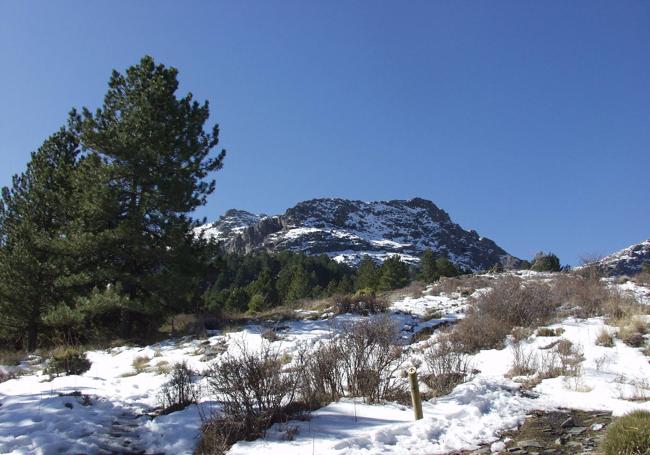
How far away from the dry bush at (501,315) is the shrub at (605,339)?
5.81 feet

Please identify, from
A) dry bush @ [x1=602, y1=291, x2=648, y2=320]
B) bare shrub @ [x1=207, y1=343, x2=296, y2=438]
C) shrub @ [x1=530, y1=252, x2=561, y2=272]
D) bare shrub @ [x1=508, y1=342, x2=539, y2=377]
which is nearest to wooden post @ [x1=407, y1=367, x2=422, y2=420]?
bare shrub @ [x1=207, y1=343, x2=296, y2=438]

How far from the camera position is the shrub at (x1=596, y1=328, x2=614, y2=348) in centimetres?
791

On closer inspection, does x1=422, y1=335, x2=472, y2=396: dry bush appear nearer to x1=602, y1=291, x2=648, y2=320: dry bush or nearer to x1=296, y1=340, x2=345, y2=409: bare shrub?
x1=296, y1=340, x2=345, y2=409: bare shrub

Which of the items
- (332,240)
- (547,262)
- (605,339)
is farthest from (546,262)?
(332,240)

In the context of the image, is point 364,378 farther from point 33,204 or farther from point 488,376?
point 33,204

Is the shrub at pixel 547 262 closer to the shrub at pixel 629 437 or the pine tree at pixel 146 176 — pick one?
the pine tree at pixel 146 176

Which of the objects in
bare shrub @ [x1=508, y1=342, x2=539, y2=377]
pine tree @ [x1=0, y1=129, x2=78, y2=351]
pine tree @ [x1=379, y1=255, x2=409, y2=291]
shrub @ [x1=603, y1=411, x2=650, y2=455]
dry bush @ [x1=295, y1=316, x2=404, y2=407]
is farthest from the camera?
pine tree @ [x1=379, y1=255, x2=409, y2=291]

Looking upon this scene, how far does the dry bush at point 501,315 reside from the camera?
9.36m

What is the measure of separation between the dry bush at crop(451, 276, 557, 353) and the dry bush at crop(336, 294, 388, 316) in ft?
11.0

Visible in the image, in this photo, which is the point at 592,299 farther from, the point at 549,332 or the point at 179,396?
the point at 179,396

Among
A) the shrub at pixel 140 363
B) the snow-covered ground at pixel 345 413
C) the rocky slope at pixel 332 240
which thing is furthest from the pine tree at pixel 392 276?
the rocky slope at pixel 332 240

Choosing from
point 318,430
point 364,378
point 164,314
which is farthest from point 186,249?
point 318,430

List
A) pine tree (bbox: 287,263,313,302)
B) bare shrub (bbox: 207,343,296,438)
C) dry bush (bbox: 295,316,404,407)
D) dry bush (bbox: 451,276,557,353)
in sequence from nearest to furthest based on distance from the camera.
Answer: bare shrub (bbox: 207,343,296,438) → dry bush (bbox: 295,316,404,407) → dry bush (bbox: 451,276,557,353) → pine tree (bbox: 287,263,313,302)

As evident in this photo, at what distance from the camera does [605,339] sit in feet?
26.4
